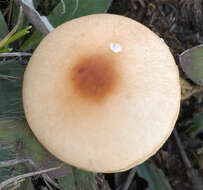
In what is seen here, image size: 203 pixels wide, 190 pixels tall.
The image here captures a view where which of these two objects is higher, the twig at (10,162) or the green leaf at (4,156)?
the twig at (10,162)

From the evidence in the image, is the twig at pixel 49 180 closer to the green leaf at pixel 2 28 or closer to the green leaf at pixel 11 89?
the green leaf at pixel 11 89

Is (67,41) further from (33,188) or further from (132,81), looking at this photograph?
(33,188)

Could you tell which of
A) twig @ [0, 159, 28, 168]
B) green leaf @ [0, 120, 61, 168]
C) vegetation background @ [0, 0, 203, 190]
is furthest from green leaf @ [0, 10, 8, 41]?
twig @ [0, 159, 28, 168]

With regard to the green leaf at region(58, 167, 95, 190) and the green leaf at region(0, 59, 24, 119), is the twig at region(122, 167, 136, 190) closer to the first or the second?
the green leaf at region(58, 167, 95, 190)

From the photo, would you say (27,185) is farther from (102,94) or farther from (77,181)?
(102,94)

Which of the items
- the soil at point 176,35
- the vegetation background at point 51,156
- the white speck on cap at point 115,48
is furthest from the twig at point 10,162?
the soil at point 176,35

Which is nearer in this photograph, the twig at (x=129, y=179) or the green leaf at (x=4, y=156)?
the green leaf at (x=4, y=156)

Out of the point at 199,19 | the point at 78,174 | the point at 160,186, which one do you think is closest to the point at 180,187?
the point at 160,186
